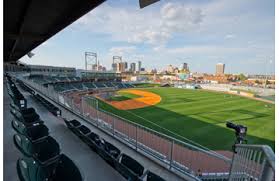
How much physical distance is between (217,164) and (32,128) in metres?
8.25

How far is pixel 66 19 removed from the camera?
4203 mm

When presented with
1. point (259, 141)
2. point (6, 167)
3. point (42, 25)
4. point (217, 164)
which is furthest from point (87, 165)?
point (259, 141)

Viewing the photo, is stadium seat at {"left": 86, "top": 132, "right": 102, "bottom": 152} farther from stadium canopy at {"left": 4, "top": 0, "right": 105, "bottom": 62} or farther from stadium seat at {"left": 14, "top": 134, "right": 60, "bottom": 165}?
stadium canopy at {"left": 4, "top": 0, "right": 105, "bottom": 62}

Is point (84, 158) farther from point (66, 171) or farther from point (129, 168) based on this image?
point (66, 171)

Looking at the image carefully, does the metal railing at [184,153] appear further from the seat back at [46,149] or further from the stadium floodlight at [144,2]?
the stadium floodlight at [144,2]

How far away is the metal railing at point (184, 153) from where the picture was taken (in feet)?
5.10

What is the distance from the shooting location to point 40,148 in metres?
2.50

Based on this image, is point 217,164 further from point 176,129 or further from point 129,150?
point 129,150

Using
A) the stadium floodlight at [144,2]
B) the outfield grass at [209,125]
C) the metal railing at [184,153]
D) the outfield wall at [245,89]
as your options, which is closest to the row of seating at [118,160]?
the metal railing at [184,153]

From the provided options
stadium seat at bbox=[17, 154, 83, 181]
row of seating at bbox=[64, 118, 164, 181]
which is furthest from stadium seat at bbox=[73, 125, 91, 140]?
stadium seat at bbox=[17, 154, 83, 181]

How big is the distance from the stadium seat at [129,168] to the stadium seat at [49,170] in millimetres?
885

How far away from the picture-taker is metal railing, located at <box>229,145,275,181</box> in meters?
1.32

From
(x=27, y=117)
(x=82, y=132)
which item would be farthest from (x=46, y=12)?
(x=82, y=132)

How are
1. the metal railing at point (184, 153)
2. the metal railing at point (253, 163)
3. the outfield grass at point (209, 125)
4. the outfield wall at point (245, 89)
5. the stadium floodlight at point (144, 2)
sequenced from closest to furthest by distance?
the metal railing at point (253, 163) < the metal railing at point (184, 153) < the stadium floodlight at point (144, 2) < the outfield grass at point (209, 125) < the outfield wall at point (245, 89)
